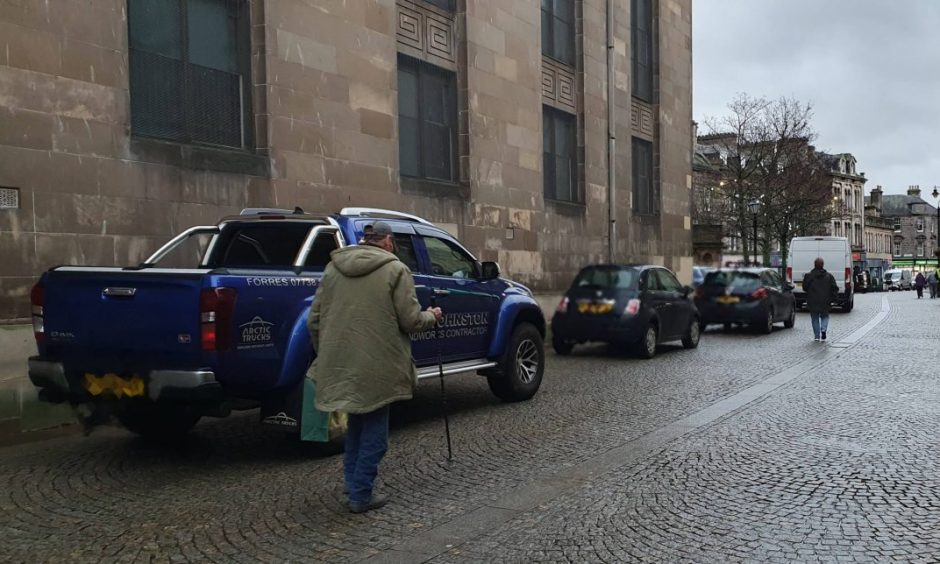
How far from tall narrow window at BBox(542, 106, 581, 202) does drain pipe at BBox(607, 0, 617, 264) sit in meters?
1.48

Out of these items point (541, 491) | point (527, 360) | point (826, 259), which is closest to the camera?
point (541, 491)

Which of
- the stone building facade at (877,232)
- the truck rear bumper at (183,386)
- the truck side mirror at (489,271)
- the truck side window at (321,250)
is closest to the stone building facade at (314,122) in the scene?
the truck side window at (321,250)

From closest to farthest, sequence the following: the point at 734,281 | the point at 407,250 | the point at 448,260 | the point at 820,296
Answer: the point at 407,250
the point at 448,260
the point at 820,296
the point at 734,281

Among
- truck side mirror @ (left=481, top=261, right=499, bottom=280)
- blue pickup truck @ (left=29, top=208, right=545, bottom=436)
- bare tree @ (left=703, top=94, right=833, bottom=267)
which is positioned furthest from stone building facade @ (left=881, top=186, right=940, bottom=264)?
blue pickup truck @ (left=29, top=208, right=545, bottom=436)

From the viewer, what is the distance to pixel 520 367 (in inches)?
358

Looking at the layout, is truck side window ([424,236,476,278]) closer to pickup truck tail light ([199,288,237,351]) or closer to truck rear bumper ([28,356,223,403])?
pickup truck tail light ([199,288,237,351])

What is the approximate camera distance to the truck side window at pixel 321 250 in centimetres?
723

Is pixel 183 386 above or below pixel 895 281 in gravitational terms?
above

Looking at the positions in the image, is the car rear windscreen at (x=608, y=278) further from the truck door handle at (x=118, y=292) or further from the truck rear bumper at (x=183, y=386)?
the truck door handle at (x=118, y=292)

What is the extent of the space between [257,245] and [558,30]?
14.3 meters

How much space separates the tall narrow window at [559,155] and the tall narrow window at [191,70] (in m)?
9.37

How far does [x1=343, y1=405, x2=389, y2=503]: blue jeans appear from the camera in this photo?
16.2ft

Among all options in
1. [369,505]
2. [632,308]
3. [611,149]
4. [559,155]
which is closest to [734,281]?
[611,149]

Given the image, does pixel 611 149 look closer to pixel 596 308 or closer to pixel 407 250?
pixel 596 308
